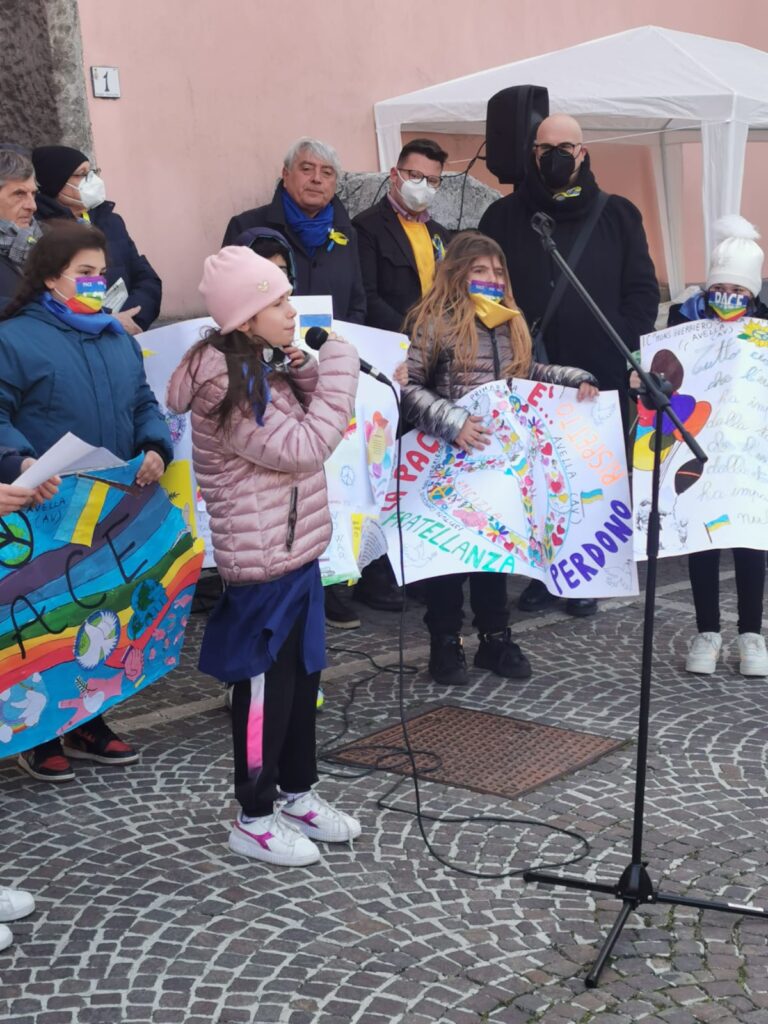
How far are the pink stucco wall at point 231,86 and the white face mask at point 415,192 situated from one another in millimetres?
2177

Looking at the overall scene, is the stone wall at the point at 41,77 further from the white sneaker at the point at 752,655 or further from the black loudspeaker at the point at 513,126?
the white sneaker at the point at 752,655

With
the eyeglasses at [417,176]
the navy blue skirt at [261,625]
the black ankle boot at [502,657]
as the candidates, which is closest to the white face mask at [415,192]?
the eyeglasses at [417,176]

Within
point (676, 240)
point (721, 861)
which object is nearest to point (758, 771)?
point (721, 861)

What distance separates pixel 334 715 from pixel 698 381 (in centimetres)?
210

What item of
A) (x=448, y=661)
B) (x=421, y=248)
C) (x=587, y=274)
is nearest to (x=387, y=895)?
(x=448, y=661)

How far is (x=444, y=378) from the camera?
19.9ft

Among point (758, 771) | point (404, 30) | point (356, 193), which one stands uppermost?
point (404, 30)

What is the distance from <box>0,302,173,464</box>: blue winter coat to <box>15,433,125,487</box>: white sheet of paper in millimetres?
195

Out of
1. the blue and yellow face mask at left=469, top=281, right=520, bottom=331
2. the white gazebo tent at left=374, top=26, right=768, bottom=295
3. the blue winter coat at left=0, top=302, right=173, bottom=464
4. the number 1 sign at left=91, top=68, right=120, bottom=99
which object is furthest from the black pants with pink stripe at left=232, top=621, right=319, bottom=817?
the white gazebo tent at left=374, top=26, right=768, bottom=295

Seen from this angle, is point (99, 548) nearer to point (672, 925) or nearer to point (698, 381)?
point (672, 925)

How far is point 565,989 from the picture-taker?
3.52 meters

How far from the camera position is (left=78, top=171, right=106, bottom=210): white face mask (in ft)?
20.9

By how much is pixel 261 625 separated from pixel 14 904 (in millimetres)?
1035

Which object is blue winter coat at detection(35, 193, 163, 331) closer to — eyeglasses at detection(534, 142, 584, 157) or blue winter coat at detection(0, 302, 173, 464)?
blue winter coat at detection(0, 302, 173, 464)
